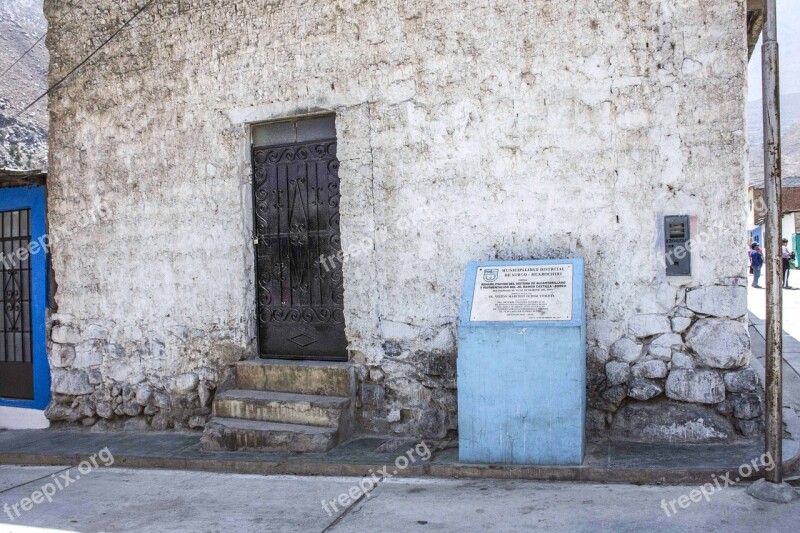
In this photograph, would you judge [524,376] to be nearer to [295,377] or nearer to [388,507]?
[388,507]

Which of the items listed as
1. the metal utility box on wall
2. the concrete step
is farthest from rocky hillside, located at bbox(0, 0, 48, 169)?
the metal utility box on wall

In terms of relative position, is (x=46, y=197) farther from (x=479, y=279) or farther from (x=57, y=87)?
(x=479, y=279)

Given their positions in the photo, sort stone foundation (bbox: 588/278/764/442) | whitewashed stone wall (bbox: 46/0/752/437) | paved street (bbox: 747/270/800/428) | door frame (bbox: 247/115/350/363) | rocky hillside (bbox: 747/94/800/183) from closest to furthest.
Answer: stone foundation (bbox: 588/278/764/442), whitewashed stone wall (bbox: 46/0/752/437), paved street (bbox: 747/270/800/428), door frame (bbox: 247/115/350/363), rocky hillside (bbox: 747/94/800/183)

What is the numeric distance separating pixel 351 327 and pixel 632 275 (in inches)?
89.9

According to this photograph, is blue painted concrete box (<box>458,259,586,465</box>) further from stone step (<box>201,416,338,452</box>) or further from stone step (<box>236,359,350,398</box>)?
stone step (<box>236,359,350,398</box>)

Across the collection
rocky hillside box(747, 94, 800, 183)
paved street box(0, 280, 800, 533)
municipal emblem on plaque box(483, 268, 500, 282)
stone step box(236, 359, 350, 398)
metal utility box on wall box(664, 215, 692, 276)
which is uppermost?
rocky hillside box(747, 94, 800, 183)

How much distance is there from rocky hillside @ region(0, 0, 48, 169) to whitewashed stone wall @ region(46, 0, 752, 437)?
5.89 metres

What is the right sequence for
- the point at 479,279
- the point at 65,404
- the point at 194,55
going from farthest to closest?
the point at 65,404 < the point at 194,55 < the point at 479,279

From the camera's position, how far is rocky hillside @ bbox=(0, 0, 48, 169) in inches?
726

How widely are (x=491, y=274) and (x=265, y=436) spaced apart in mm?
2235

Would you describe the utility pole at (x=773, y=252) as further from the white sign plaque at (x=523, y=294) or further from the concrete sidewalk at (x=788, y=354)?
the white sign plaque at (x=523, y=294)

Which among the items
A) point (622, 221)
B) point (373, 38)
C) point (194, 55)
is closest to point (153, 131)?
point (194, 55)

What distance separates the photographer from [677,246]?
5039mm

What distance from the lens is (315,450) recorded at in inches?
216
